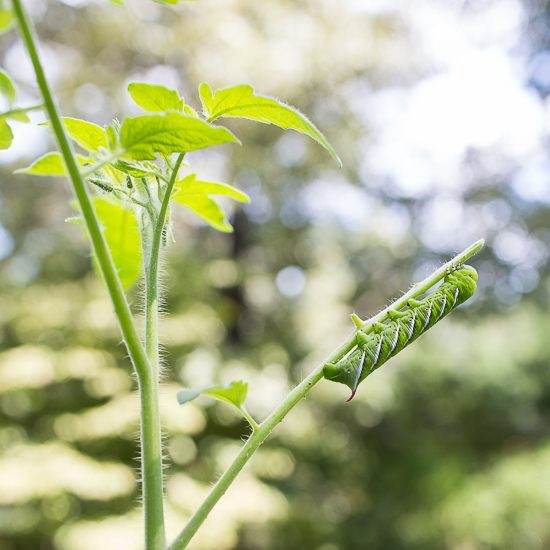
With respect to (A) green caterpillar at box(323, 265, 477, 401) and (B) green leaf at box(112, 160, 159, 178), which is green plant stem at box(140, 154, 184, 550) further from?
(A) green caterpillar at box(323, 265, 477, 401)

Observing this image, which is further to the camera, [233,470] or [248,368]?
[248,368]

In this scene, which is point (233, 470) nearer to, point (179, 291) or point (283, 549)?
point (179, 291)

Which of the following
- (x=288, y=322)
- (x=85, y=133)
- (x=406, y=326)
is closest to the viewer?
(x=85, y=133)

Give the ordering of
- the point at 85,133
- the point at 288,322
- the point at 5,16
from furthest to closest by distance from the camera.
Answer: the point at 288,322, the point at 85,133, the point at 5,16

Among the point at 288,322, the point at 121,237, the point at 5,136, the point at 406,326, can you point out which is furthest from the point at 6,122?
the point at 288,322

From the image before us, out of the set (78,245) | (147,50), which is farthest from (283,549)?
(147,50)

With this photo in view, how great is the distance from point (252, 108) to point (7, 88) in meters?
0.13

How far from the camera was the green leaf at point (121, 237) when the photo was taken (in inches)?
14.6

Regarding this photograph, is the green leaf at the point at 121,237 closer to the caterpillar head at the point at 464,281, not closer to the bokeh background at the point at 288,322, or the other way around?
the caterpillar head at the point at 464,281

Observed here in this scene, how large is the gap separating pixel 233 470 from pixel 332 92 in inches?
238

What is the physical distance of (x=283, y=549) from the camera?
17.8 feet

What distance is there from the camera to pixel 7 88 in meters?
0.26

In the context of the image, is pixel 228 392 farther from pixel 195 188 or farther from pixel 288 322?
pixel 288 322

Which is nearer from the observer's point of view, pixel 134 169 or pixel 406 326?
pixel 134 169
